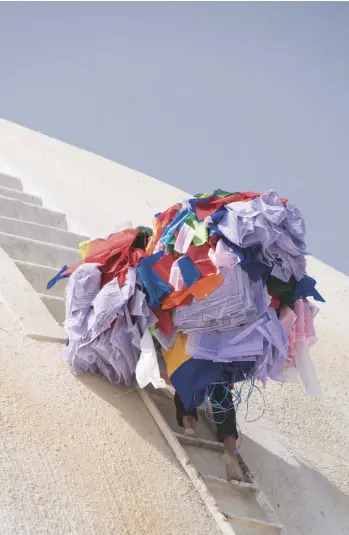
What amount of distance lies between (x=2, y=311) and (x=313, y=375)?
1873 millimetres

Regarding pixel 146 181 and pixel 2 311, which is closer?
pixel 2 311

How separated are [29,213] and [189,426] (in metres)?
3.34

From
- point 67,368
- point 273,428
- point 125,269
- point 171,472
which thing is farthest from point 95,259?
point 273,428

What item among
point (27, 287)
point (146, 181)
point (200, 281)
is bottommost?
point (146, 181)

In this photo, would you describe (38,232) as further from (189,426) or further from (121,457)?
(121,457)

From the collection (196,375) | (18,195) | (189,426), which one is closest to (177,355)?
(196,375)

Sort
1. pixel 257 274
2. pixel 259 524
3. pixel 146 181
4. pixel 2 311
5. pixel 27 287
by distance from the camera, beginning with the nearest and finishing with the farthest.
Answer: pixel 259 524 → pixel 257 274 → pixel 2 311 → pixel 27 287 → pixel 146 181

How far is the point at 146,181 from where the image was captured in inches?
468

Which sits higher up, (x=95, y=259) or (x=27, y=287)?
(x=95, y=259)

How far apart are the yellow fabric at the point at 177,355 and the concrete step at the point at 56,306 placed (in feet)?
4.16

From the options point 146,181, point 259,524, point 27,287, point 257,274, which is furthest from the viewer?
point 146,181

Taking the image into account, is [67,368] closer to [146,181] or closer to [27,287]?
[27,287]

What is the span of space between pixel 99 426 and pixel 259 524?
35.6 inches

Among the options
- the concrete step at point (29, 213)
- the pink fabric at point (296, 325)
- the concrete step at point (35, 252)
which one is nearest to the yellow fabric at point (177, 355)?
the pink fabric at point (296, 325)
